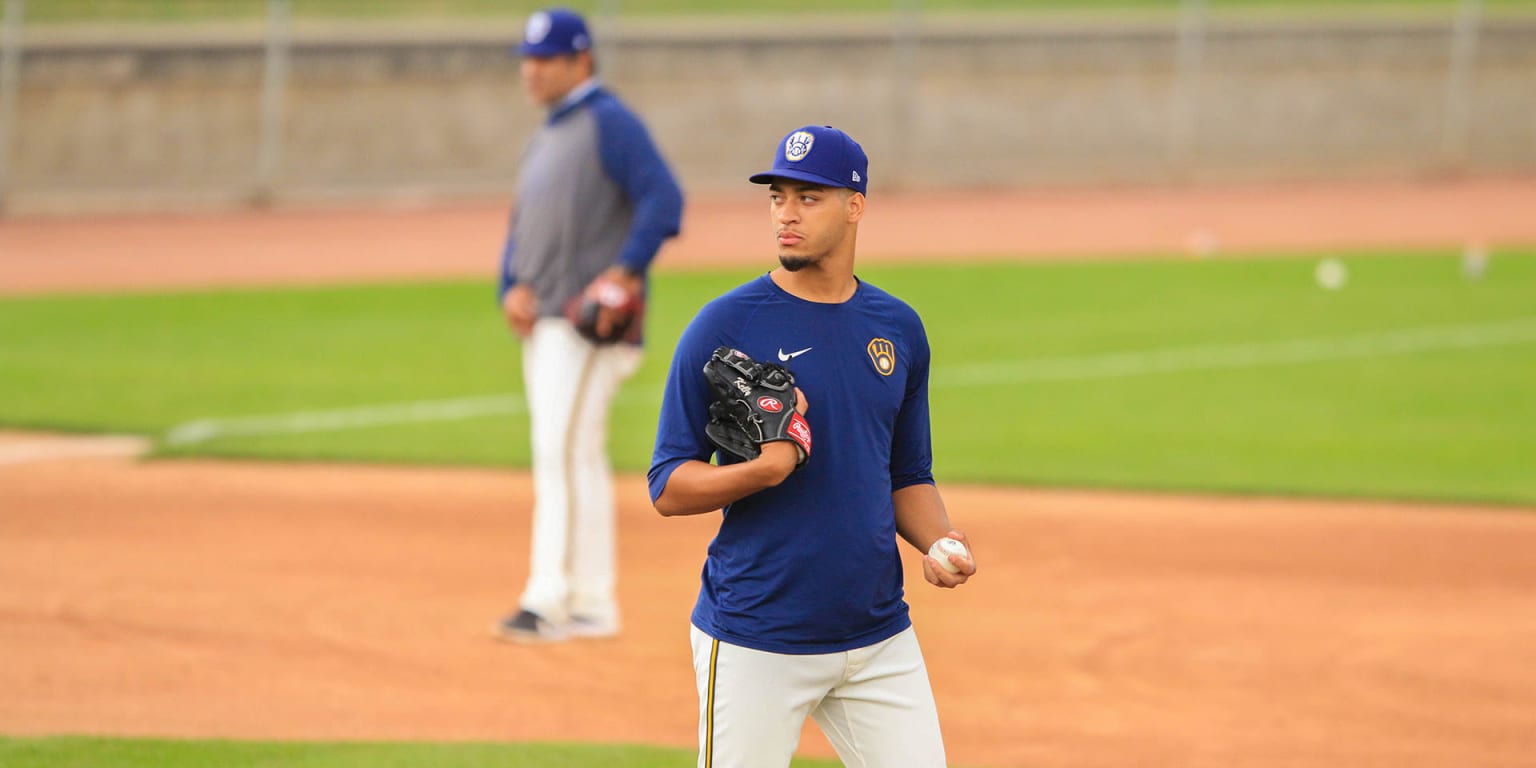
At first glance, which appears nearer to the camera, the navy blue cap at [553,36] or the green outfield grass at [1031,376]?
the navy blue cap at [553,36]

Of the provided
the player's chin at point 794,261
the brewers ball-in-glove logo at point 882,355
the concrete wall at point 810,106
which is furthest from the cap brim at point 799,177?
the concrete wall at point 810,106

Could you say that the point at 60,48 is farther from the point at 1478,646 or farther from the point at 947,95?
the point at 1478,646

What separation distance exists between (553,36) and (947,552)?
3.78 meters

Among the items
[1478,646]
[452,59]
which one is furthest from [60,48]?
[1478,646]

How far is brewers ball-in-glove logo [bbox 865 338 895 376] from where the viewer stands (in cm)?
397

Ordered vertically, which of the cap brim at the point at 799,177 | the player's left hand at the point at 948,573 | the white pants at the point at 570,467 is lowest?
the white pants at the point at 570,467

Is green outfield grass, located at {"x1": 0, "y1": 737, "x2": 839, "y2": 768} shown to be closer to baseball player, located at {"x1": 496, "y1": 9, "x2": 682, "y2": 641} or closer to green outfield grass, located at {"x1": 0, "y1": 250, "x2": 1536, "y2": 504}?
baseball player, located at {"x1": 496, "y1": 9, "x2": 682, "y2": 641}

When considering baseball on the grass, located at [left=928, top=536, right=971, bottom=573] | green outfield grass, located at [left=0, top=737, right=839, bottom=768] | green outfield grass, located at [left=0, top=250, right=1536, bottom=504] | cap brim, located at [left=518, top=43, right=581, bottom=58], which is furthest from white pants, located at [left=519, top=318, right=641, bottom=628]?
green outfield grass, located at [left=0, top=250, right=1536, bottom=504]

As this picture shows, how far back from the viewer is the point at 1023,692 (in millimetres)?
6664

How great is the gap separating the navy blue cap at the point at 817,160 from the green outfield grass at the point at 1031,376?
6565 mm

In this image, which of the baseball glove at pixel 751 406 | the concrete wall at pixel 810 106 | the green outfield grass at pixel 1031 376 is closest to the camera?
the baseball glove at pixel 751 406

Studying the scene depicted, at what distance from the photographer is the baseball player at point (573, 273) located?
692 centimetres

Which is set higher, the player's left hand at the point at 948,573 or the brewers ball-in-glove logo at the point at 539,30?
the brewers ball-in-glove logo at the point at 539,30

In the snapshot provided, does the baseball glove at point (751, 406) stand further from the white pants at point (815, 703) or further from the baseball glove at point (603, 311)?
the baseball glove at point (603, 311)
